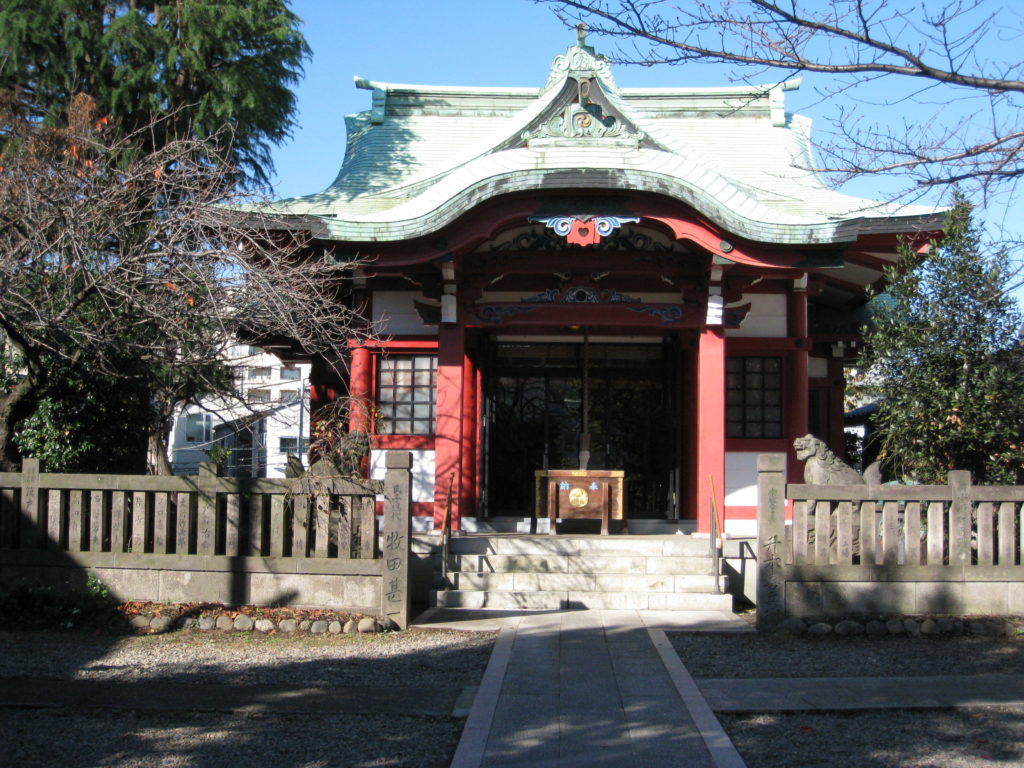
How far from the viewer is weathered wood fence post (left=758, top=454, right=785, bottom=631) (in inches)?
349

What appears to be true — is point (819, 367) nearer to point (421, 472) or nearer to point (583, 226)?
point (583, 226)

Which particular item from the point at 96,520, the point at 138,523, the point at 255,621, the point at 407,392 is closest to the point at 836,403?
the point at 407,392

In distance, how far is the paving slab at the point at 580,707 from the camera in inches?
207

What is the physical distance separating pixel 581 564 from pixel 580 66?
5.99m

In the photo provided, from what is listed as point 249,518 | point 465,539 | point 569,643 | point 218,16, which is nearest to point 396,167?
point 218,16

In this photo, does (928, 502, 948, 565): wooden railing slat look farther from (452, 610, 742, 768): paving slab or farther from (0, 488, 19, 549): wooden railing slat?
(0, 488, 19, 549): wooden railing slat

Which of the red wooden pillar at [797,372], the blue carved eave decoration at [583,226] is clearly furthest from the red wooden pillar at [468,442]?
the red wooden pillar at [797,372]

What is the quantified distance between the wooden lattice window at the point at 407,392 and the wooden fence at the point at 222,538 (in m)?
3.75

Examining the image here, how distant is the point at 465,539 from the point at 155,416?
3.95 m

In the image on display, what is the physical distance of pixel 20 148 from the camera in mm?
11734

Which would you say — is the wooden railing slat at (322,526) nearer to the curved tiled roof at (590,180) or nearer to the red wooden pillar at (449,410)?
the red wooden pillar at (449,410)

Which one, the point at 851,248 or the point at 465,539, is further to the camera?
the point at 851,248

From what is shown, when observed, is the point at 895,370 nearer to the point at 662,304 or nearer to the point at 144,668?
the point at 662,304

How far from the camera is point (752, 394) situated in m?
13.4
